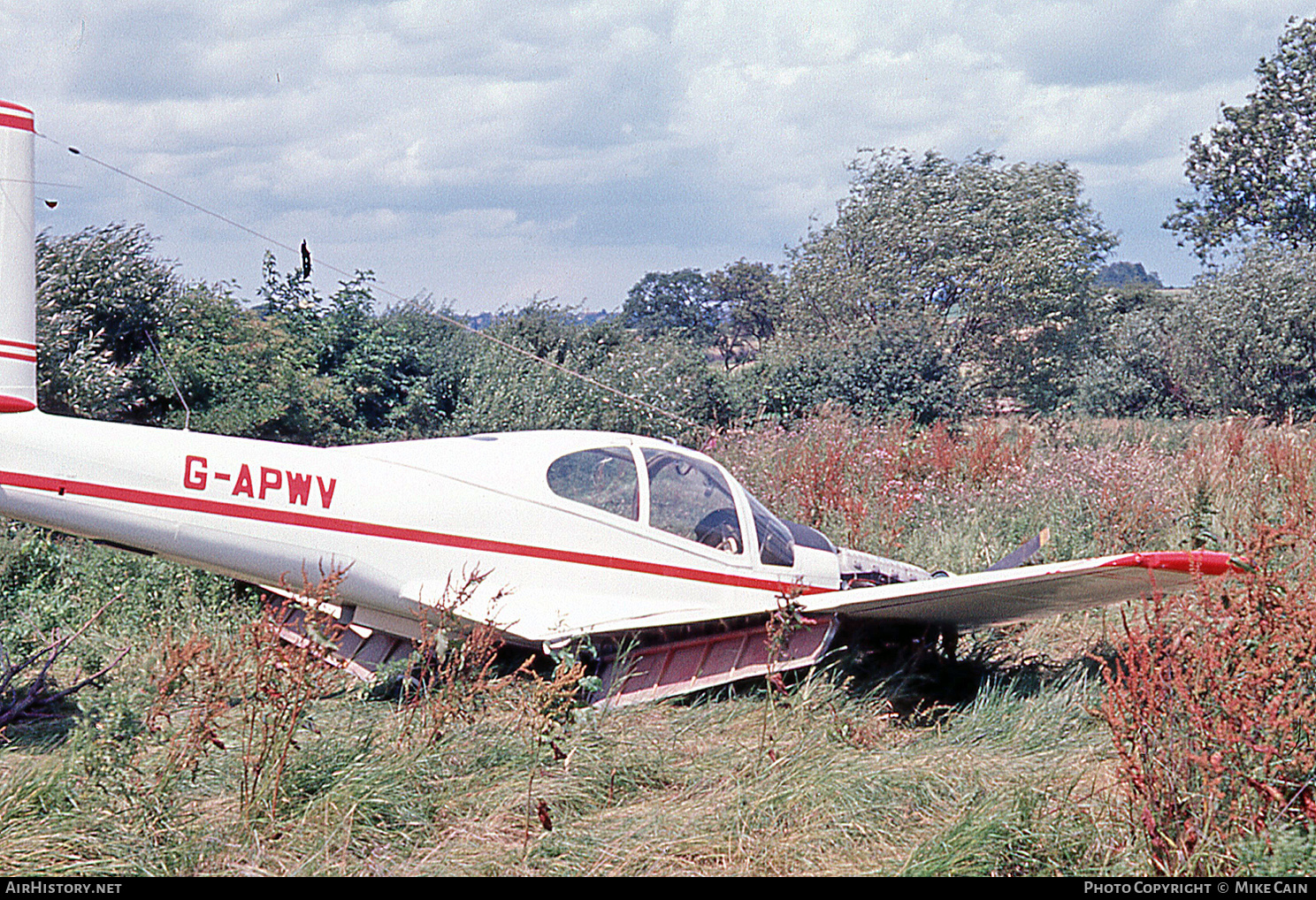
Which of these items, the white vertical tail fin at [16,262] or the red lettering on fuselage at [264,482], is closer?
the white vertical tail fin at [16,262]

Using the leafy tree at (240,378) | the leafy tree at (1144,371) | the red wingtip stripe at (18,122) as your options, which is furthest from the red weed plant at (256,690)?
the leafy tree at (1144,371)

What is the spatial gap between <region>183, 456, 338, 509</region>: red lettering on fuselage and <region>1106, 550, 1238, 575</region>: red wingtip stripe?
12.4 ft

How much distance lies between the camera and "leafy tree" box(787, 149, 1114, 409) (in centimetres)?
2647

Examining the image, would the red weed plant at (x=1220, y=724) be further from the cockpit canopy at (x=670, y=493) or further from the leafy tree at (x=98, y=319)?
the leafy tree at (x=98, y=319)

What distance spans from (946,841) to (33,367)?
14.7ft

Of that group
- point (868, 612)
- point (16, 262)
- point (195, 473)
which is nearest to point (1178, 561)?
point (868, 612)

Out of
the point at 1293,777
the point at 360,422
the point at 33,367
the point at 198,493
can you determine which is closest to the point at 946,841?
the point at 1293,777

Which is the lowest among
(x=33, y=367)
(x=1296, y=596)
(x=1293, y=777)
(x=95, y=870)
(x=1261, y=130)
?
(x=95, y=870)

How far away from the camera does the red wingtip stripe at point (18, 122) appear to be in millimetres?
4965

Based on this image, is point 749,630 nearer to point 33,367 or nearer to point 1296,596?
point 1296,596

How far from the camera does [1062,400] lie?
26969 mm

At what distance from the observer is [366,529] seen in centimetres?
540

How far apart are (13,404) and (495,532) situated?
2283 millimetres

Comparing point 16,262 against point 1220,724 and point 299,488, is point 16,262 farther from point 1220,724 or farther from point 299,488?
point 1220,724
